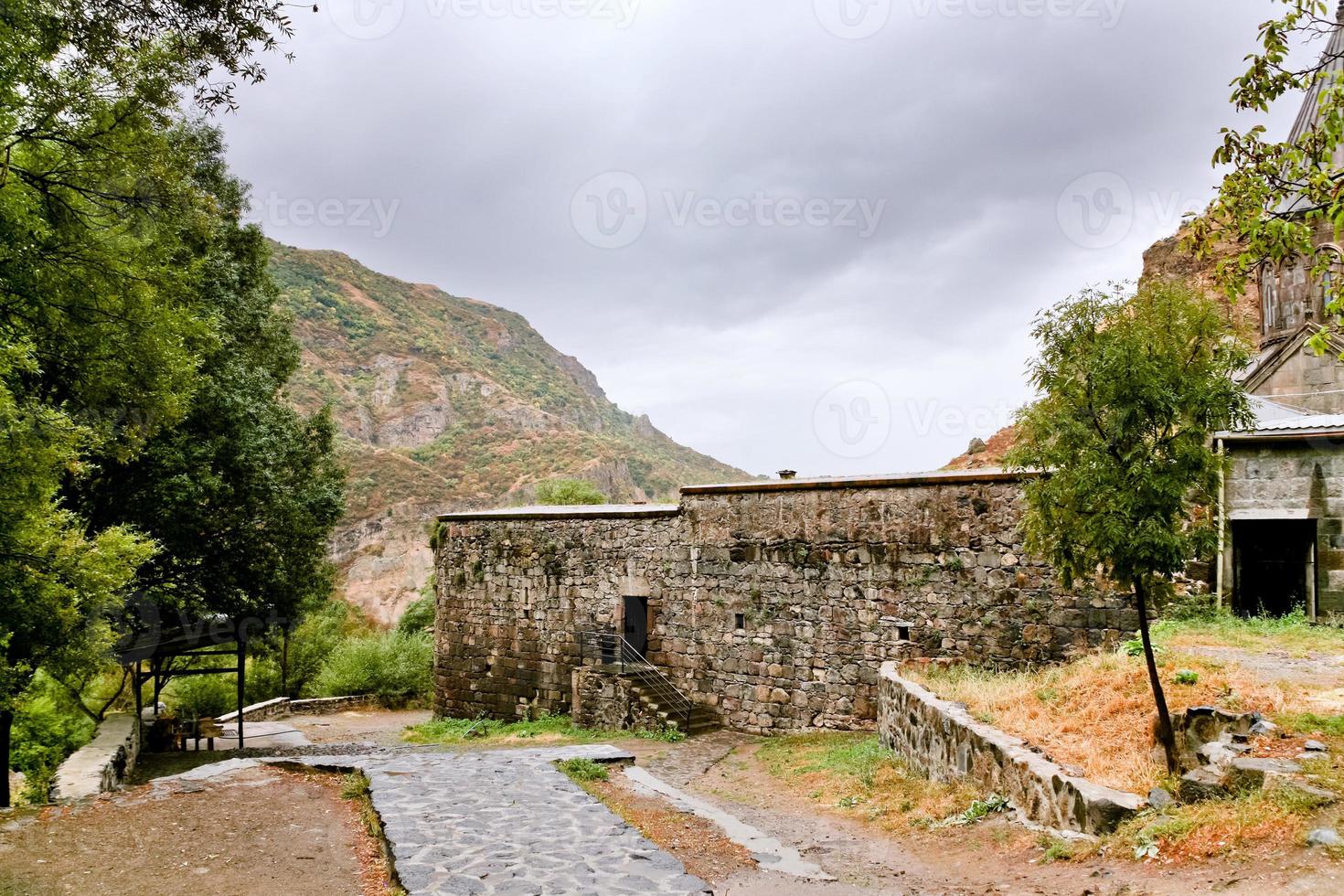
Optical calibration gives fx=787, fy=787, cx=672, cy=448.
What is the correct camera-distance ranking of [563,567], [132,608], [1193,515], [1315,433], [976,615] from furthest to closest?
1. [563,567]
2. [132,608]
3. [976,615]
4. [1315,433]
5. [1193,515]

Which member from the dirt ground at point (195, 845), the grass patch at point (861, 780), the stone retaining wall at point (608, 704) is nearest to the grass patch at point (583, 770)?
the dirt ground at point (195, 845)

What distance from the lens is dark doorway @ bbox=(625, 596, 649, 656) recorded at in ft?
52.4

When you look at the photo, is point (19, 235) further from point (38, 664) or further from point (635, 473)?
point (635, 473)

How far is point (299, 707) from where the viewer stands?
945 inches

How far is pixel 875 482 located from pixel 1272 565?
17.8ft

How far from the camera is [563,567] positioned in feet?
56.7

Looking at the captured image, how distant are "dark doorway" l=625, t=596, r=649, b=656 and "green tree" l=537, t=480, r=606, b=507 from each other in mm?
18020

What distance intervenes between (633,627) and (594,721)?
2446 mm

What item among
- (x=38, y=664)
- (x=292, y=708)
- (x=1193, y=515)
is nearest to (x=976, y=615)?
(x=1193, y=515)

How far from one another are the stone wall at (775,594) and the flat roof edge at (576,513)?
0.06 meters

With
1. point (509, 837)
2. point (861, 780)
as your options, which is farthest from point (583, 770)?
point (861, 780)

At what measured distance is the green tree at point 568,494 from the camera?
120 feet

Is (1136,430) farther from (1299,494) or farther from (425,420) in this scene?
(425,420)

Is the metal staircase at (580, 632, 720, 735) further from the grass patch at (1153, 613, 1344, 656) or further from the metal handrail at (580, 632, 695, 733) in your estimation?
the grass patch at (1153, 613, 1344, 656)
